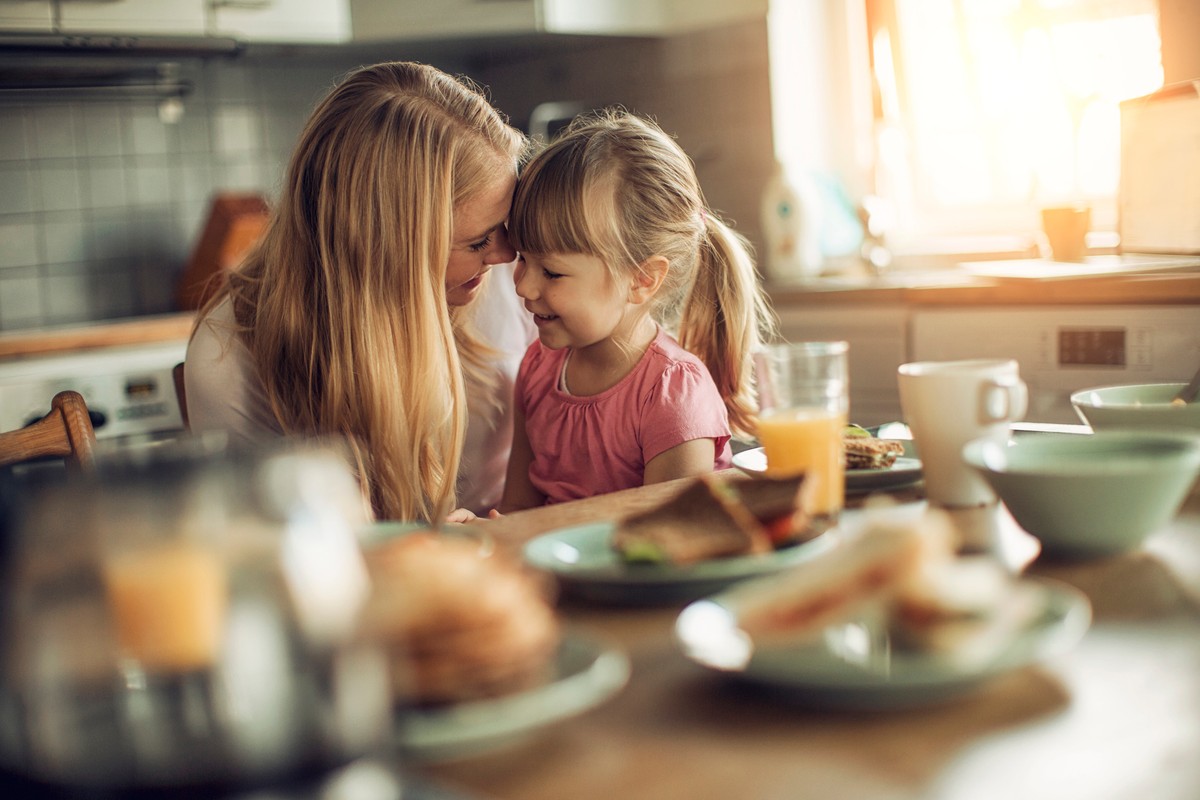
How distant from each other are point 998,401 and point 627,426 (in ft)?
2.31

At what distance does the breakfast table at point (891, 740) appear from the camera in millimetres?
520

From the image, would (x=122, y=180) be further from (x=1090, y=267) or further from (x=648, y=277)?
(x=1090, y=267)

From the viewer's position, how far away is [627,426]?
5.31 ft

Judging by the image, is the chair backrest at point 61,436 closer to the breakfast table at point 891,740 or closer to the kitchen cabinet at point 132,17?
A: the breakfast table at point 891,740

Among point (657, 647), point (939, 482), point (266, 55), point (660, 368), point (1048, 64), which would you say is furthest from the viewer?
point (266, 55)

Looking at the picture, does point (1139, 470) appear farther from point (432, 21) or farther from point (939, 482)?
point (432, 21)

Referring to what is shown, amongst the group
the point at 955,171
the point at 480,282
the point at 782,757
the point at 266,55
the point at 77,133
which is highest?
the point at 266,55

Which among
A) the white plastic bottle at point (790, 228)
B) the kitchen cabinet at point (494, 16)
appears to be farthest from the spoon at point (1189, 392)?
the kitchen cabinet at point (494, 16)

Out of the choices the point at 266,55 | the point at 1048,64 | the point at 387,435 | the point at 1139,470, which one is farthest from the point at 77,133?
the point at 1139,470

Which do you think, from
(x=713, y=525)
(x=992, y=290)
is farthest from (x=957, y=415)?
(x=992, y=290)

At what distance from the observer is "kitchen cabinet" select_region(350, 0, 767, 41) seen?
3.33m

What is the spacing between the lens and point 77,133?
3.24 meters

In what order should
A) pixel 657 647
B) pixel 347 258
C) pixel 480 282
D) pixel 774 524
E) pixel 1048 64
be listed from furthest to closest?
1. pixel 1048 64
2. pixel 480 282
3. pixel 347 258
4. pixel 774 524
5. pixel 657 647

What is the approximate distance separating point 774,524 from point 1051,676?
23cm
